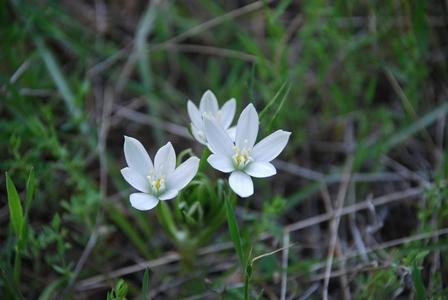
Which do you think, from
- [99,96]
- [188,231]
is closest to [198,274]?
[188,231]

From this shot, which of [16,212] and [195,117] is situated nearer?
[16,212]

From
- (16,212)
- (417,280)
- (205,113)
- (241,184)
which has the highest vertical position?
(205,113)

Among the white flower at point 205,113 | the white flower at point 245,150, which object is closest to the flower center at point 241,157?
the white flower at point 245,150

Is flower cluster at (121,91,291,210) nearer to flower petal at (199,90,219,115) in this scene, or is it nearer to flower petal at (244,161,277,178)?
flower petal at (244,161,277,178)

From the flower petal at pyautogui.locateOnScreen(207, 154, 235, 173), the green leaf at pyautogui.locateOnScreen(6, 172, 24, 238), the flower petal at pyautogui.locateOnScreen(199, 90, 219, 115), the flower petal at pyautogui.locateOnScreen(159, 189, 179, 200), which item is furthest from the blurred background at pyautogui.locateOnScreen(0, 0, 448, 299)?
the flower petal at pyautogui.locateOnScreen(159, 189, 179, 200)

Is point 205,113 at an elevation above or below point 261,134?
above

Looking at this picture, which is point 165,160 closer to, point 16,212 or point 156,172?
point 156,172

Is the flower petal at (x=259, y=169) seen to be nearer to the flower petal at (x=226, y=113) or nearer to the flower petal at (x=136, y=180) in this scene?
the flower petal at (x=226, y=113)

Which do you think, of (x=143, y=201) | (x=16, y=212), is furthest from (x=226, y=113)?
(x=16, y=212)
